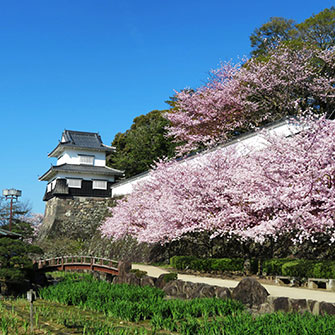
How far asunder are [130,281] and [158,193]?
531 centimetres

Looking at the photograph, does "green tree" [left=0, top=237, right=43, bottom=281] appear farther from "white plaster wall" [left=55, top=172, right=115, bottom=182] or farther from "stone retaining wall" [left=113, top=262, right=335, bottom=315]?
"white plaster wall" [left=55, top=172, right=115, bottom=182]

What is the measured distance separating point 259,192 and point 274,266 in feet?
8.79

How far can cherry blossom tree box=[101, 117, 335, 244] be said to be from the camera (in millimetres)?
12234

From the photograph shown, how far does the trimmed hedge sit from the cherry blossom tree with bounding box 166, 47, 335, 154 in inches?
284

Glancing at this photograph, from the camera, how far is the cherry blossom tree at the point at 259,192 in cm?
1223

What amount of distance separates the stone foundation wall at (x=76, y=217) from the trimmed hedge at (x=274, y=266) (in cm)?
1400

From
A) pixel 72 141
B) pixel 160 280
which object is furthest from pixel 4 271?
pixel 72 141

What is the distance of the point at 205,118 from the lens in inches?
1058

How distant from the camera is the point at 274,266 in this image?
13742 millimetres

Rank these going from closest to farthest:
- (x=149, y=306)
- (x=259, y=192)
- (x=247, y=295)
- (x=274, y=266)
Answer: (x=149, y=306) → (x=247, y=295) → (x=259, y=192) → (x=274, y=266)

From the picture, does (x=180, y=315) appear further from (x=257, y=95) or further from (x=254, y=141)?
(x=257, y=95)

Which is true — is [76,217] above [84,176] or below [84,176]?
below

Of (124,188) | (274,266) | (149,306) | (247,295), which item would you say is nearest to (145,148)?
(124,188)

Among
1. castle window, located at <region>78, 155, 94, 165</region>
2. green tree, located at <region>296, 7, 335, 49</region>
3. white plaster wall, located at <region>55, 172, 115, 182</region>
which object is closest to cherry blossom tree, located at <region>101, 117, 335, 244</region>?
green tree, located at <region>296, 7, 335, 49</region>
